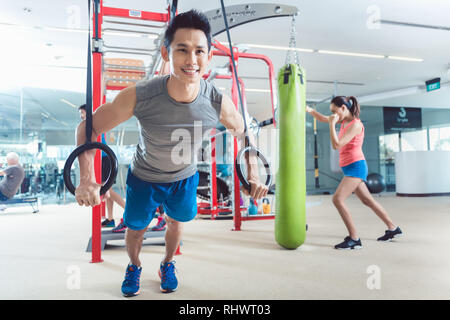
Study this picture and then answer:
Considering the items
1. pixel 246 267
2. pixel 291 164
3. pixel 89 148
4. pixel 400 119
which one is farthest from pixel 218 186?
pixel 400 119

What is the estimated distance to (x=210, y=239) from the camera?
3172mm

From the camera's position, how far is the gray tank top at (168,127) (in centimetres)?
134

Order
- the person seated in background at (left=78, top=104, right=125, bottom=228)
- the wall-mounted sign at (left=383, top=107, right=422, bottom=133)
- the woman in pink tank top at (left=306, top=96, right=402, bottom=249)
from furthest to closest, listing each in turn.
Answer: the wall-mounted sign at (left=383, top=107, right=422, bottom=133) < the person seated in background at (left=78, top=104, right=125, bottom=228) < the woman in pink tank top at (left=306, top=96, right=402, bottom=249)

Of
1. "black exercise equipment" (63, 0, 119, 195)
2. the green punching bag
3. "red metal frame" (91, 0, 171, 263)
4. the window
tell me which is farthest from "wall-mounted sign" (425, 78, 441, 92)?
"black exercise equipment" (63, 0, 119, 195)

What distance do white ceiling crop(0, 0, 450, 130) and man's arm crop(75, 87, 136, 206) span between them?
319 centimetres

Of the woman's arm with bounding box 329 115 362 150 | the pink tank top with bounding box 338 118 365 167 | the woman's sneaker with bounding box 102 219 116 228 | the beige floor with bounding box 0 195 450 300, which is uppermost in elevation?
the woman's arm with bounding box 329 115 362 150


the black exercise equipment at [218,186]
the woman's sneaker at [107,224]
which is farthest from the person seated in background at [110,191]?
the black exercise equipment at [218,186]

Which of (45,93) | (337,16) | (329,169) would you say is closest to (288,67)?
(337,16)

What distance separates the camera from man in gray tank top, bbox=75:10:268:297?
127 cm

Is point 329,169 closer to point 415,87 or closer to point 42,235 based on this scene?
point 415,87

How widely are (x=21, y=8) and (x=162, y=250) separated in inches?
142

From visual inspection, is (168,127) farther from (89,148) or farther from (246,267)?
(246,267)

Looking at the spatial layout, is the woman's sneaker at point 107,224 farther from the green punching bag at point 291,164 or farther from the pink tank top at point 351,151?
the pink tank top at point 351,151

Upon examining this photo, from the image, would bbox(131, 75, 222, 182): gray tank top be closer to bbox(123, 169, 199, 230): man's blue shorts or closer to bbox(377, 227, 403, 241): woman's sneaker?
bbox(123, 169, 199, 230): man's blue shorts
